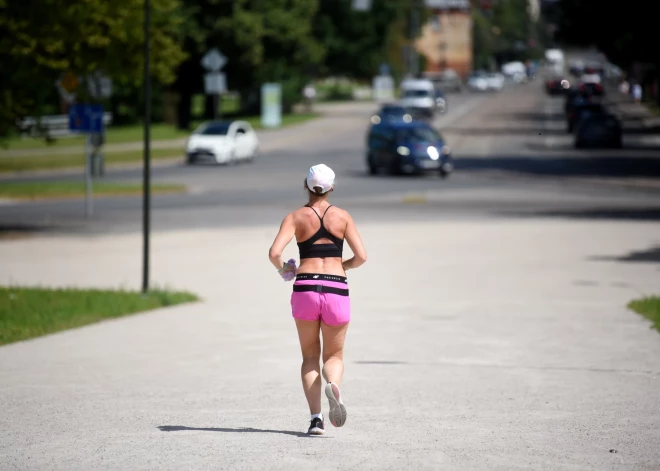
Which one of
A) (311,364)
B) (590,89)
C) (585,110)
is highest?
(311,364)

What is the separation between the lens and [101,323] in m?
15.4

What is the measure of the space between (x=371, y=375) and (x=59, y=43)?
16.1m

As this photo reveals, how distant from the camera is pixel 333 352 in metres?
8.92

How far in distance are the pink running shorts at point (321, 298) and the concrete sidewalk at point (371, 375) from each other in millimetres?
761

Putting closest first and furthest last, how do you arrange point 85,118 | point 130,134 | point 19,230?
point 85,118 → point 19,230 → point 130,134

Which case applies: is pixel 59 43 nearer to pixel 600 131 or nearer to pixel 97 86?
pixel 97 86

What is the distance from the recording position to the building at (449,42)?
176875mm

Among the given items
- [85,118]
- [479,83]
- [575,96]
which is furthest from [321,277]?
[479,83]

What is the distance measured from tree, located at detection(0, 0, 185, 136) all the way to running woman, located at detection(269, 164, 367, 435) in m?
18.4

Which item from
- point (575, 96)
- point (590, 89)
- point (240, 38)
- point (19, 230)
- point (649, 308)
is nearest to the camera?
point (649, 308)

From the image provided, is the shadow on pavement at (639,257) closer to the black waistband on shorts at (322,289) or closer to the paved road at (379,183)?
the paved road at (379,183)

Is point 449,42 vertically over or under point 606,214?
over

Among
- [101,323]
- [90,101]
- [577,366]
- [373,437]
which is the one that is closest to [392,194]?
[90,101]

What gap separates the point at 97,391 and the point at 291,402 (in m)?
1.53
